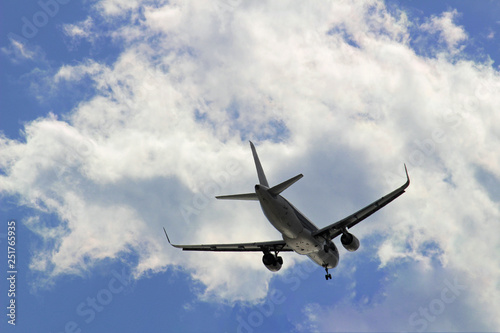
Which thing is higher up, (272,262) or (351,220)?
(272,262)

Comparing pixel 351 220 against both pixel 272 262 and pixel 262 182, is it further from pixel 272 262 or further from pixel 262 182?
pixel 272 262

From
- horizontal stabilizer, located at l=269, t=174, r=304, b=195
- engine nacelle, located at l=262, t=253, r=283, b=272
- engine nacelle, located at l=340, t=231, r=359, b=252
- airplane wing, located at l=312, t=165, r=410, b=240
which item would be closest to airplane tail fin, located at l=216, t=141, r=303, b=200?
horizontal stabilizer, located at l=269, t=174, r=304, b=195

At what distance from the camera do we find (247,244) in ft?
185

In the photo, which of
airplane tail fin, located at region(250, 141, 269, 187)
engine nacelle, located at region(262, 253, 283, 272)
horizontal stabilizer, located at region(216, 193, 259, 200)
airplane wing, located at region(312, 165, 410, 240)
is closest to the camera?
horizontal stabilizer, located at region(216, 193, 259, 200)

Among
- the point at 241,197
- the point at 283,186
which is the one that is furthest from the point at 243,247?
the point at 283,186

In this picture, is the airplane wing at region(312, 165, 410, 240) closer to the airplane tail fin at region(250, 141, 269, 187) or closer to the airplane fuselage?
the airplane fuselage

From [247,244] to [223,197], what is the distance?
15.3 meters

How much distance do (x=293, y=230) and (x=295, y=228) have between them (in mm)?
273

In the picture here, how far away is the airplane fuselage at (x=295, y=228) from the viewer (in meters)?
43.3

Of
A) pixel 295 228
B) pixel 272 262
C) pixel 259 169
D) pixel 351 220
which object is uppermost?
pixel 259 169

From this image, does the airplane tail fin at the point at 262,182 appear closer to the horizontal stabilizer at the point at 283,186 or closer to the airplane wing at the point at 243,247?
the horizontal stabilizer at the point at 283,186

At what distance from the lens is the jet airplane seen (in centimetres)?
4325

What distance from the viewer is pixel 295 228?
4669cm

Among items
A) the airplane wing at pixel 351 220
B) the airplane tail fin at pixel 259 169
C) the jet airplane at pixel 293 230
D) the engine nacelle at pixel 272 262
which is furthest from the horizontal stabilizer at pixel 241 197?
the engine nacelle at pixel 272 262
